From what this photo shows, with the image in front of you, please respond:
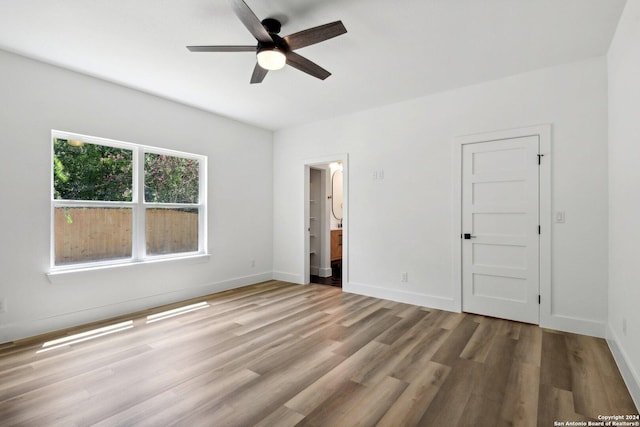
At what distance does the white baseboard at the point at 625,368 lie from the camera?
1.97 metres

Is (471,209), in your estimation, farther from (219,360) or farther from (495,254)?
(219,360)

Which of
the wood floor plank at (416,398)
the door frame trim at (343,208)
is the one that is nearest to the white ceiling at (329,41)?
the door frame trim at (343,208)

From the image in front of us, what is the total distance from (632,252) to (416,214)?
221cm

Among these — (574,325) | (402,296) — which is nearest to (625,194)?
(574,325)

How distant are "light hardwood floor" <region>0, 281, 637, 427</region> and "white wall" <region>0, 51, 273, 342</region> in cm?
43

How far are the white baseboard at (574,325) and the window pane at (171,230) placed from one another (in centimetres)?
456

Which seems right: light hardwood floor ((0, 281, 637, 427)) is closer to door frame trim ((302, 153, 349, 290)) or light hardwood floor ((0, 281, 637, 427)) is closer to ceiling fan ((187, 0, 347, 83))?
door frame trim ((302, 153, 349, 290))

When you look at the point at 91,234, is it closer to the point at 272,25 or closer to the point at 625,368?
the point at 272,25

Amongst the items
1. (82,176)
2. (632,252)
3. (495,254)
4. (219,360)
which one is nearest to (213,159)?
(82,176)

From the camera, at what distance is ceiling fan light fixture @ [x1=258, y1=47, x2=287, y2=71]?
245cm

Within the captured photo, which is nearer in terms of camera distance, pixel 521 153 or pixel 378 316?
pixel 521 153

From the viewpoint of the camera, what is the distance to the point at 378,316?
12.1 feet

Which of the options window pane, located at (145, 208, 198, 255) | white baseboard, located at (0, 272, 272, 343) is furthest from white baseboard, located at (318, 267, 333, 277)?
window pane, located at (145, 208, 198, 255)

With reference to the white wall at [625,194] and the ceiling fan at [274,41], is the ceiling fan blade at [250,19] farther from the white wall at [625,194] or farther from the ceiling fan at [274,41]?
the white wall at [625,194]
